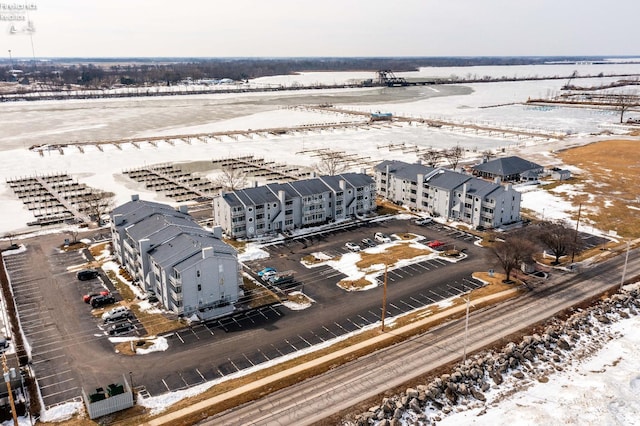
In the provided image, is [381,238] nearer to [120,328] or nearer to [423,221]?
[423,221]

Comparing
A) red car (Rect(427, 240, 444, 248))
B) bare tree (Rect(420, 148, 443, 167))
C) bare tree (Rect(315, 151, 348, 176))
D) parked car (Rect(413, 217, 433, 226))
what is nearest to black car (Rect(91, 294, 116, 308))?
red car (Rect(427, 240, 444, 248))

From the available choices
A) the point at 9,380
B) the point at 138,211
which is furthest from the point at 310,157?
the point at 9,380

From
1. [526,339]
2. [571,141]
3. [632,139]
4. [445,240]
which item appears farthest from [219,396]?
[632,139]

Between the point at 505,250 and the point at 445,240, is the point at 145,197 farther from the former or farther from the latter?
the point at 505,250

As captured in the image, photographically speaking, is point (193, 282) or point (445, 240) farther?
point (445, 240)

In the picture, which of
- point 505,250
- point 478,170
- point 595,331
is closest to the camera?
point 595,331

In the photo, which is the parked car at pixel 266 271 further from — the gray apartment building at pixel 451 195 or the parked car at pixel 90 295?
the gray apartment building at pixel 451 195

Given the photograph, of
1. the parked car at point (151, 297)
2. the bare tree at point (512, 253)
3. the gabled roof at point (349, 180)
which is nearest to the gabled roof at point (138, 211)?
the parked car at point (151, 297)
